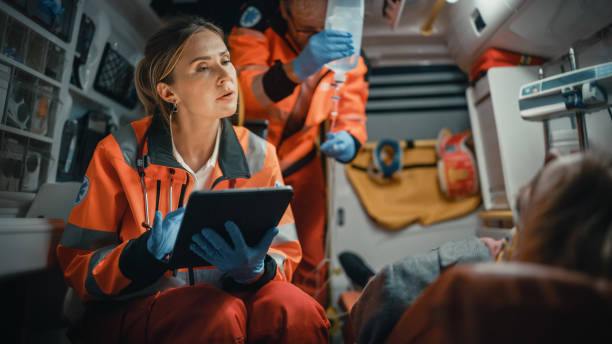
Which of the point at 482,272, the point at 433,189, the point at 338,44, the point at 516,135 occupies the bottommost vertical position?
the point at 482,272

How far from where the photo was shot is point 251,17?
1523 mm

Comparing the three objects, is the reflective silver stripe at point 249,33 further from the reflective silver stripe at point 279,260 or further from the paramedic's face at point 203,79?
the reflective silver stripe at point 279,260

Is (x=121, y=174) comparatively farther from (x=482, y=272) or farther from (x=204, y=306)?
(x=482, y=272)

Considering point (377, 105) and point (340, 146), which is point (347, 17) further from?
point (377, 105)

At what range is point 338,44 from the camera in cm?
123

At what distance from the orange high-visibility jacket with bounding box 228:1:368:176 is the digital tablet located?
0.61 meters

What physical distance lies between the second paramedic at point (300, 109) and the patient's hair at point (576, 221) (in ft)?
3.25

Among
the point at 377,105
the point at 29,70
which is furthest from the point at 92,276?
the point at 377,105

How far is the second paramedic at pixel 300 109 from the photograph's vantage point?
4.64 feet

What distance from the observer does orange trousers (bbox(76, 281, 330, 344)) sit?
2.71ft

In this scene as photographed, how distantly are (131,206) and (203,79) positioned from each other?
0.41 meters

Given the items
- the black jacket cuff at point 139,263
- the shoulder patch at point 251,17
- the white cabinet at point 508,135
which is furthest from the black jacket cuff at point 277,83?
the white cabinet at point 508,135

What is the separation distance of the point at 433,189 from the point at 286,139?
131cm

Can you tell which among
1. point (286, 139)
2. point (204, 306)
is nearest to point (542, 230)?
point (204, 306)
